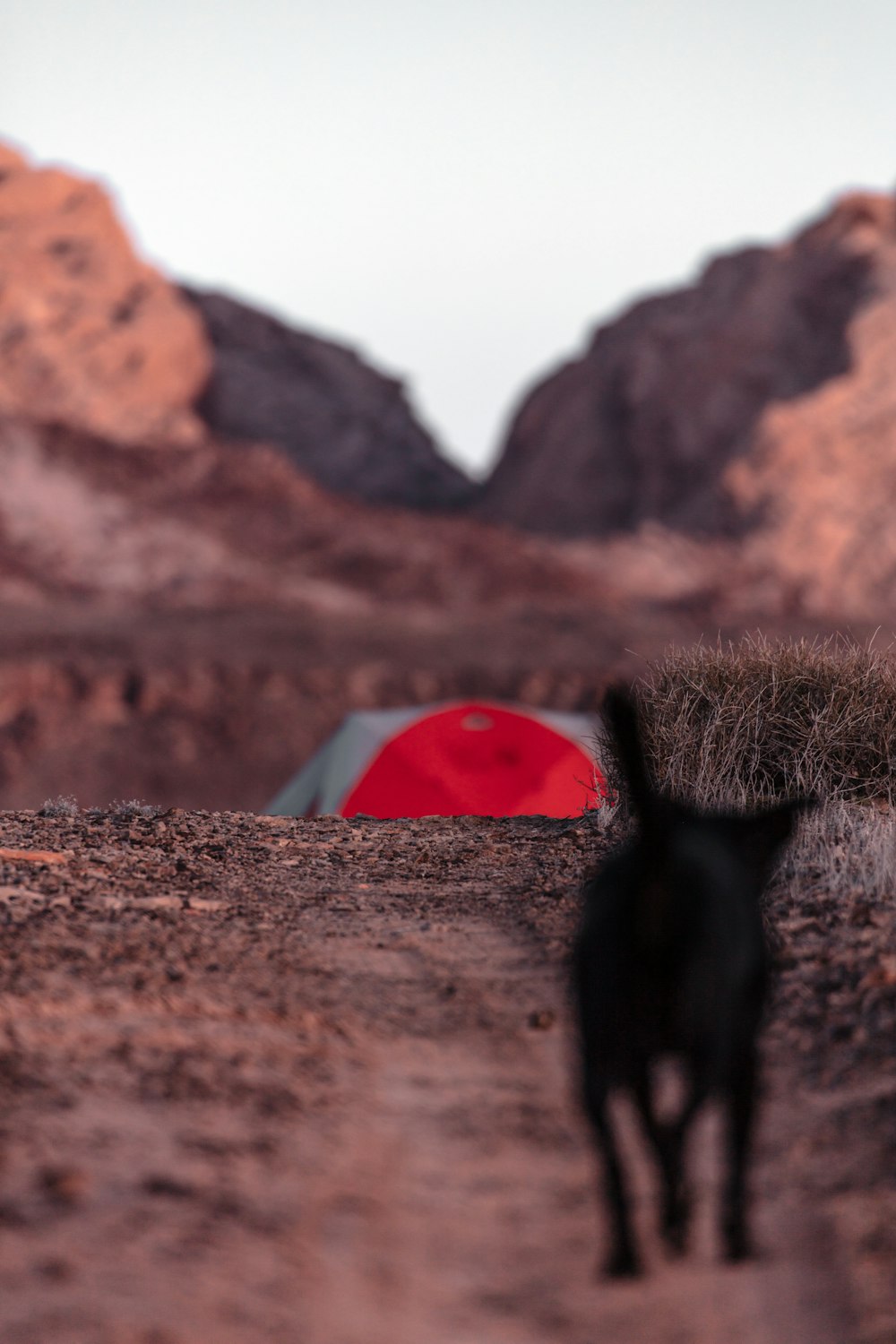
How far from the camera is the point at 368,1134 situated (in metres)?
2.95

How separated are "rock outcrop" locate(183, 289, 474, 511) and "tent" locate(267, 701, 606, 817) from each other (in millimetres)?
40753

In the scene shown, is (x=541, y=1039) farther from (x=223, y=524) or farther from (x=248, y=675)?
(x=223, y=524)

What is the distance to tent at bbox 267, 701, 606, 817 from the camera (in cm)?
991

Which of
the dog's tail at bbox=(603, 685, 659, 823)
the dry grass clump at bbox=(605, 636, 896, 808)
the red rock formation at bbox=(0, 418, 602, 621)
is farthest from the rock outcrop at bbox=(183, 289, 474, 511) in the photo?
the dog's tail at bbox=(603, 685, 659, 823)

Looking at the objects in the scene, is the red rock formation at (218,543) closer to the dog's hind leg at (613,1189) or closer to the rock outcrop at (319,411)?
the rock outcrop at (319,411)

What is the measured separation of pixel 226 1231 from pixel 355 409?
174ft

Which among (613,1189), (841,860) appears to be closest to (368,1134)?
(613,1189)

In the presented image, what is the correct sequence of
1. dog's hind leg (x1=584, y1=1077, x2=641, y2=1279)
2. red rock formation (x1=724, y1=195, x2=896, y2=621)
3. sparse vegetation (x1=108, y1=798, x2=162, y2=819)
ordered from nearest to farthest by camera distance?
dog's hind leg (x1=584, y1=1077, x2=641, y2=1279) < sparse vegetation (x1=108, y1=798, x2=162, y2=819) < red rock formation (x1=724, y1=195, x2=896, y2=621)

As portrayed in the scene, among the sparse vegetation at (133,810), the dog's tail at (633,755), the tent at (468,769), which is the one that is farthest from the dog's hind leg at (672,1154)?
the tent at (468,769)

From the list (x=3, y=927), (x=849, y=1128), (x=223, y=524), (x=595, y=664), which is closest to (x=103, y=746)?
(x=595, y=664)

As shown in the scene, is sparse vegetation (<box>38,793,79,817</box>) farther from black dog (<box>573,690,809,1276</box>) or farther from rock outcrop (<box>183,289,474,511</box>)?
rock outcrop (<box>183,289,474,511</box>)

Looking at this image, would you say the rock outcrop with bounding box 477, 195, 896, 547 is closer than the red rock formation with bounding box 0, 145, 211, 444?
Yes

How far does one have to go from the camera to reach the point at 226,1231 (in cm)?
255

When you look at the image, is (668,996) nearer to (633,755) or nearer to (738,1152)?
(738,1152)
